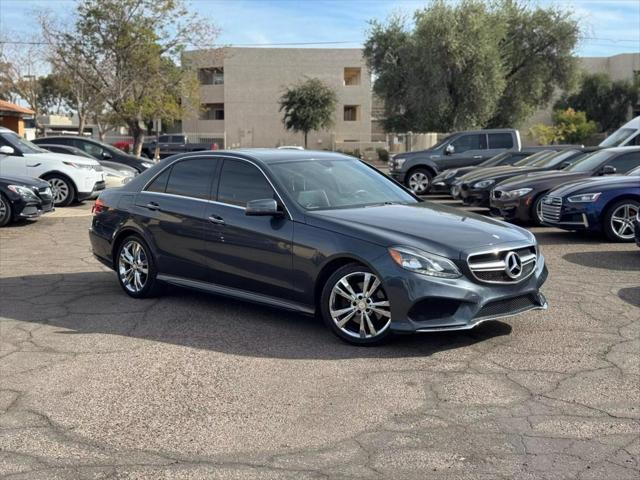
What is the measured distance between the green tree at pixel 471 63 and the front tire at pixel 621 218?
82.9 ft

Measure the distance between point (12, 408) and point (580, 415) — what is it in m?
3.67

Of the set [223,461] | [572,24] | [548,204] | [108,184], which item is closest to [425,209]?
[223,461]

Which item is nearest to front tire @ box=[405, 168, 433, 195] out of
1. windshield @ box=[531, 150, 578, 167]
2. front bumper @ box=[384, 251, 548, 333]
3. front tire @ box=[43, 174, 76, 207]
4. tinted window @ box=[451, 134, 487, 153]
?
tinted window @ box=[451, 134, 487, 153]

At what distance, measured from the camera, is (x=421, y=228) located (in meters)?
6.07

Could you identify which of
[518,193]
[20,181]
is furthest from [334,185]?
[20,181]

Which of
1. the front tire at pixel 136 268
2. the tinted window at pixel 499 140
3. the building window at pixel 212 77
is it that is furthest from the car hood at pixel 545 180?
the building window at pixel 212 77

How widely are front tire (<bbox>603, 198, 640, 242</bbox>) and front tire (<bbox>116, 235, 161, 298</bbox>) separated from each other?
22.7 feet

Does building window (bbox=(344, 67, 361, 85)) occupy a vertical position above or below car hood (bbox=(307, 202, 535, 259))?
above

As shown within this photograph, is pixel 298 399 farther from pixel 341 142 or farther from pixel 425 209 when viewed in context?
pixel 341 142

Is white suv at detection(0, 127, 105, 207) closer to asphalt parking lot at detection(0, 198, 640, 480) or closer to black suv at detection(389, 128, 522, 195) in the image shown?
black suv at detection(389, 128, 522, 195)

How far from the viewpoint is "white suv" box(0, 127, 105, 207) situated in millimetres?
17203

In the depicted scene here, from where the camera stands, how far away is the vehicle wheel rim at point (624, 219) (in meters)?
11.0

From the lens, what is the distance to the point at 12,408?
15.9 feet

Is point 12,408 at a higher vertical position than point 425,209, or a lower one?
lower
